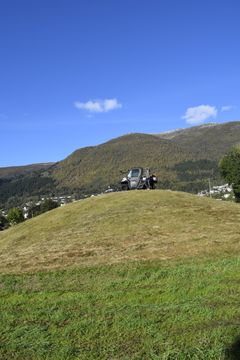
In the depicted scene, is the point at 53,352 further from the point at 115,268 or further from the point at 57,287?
the point at 115,268

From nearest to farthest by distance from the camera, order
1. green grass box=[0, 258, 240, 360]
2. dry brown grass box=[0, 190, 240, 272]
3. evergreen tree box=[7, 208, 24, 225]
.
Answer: green grass box=[0, 258, 240, 360], dry brown grass box=[0, 190, 240, 272], evergreen tree box=[7, 208, 24, 225]

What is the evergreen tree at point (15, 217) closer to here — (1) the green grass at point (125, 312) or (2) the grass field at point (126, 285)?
(2) the grass field at point (126, 285)

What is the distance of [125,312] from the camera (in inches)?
523

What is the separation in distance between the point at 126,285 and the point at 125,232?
422 inches

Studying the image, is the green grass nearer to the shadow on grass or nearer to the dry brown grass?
the shadow on grass

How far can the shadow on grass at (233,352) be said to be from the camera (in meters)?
9.47

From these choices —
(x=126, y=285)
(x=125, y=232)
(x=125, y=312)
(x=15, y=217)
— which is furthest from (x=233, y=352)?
(x=15, y=217)

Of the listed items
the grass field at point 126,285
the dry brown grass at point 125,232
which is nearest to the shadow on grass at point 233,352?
the grass field at point 126,285

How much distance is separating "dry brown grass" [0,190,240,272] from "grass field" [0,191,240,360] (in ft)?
0.23

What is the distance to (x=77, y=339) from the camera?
11266 millimetres

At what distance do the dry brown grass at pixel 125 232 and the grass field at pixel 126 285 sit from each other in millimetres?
69

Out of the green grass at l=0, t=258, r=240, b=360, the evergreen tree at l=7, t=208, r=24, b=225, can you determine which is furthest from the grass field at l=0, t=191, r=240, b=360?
the evergreen tree at l=7, t=208, r=24, b=225

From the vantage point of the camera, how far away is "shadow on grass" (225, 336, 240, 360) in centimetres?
947

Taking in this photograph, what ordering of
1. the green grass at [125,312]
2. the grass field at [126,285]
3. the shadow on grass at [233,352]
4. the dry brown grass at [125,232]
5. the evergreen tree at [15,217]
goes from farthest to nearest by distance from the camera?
1. the evergreen tree at [15,217]
2. the dry brown grass at [125,232]
3. the grass field at [126,285]
4. the green grass at [125,312]
5. the shadow on grass at [233,352]
